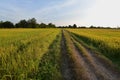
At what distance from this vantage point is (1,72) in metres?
8.27

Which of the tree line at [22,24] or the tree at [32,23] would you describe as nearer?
the tree line at [22,24]

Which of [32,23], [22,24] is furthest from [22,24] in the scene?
[32,23]

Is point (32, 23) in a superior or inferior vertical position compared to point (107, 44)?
inferior

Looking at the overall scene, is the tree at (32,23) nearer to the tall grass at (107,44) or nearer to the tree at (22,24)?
the tree at (22,24)

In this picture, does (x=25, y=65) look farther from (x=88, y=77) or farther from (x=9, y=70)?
(x=88, y=77)

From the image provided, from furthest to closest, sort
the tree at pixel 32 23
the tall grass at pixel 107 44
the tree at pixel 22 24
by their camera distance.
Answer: the tree at pixel 32 23
the tree at pixel 22 24
the tall grass at pixel 107 44

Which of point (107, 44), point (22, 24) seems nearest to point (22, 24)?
point (22, 24)

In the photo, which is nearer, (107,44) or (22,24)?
(107,44)

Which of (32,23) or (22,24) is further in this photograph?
(32,23)

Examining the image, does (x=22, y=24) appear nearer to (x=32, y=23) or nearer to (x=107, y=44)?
(x=32, y=23)

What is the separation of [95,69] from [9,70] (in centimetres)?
484

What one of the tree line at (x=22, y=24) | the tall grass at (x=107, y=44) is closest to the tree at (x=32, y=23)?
the tree line at (x=22, y=24)

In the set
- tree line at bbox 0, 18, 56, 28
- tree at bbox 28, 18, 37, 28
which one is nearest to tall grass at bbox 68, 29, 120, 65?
tree line at bbox 0, 18, 56, 28

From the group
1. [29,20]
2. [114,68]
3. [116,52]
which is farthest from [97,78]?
[29,20]
